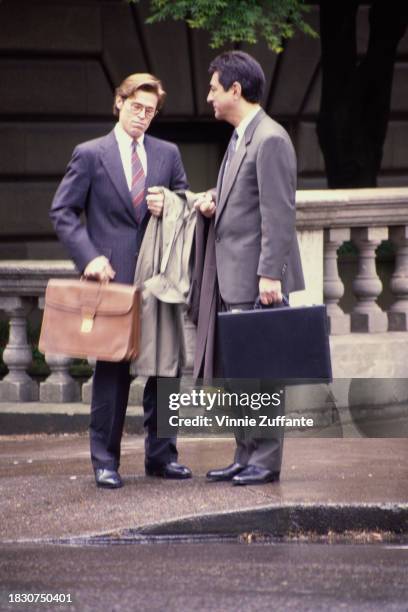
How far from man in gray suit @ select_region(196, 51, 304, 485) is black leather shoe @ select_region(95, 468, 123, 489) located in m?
0.51

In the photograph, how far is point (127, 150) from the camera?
6.98 meters

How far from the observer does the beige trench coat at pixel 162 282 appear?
22.4ft

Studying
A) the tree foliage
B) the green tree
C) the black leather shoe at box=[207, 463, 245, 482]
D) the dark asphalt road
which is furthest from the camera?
the green tree

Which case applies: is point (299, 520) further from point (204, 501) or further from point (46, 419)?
point (46, 419)

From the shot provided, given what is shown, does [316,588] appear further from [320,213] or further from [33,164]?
[33,164]

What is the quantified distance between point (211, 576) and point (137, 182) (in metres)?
2.09

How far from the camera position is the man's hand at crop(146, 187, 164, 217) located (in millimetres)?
6840

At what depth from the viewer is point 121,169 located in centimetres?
693

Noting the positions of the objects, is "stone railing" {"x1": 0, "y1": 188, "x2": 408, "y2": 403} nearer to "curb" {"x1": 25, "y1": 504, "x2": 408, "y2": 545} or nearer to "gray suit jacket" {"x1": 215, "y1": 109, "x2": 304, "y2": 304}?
"gray suit jacket" {"x1": 215, "y1": 109, "x2": 304, "y2": 304}

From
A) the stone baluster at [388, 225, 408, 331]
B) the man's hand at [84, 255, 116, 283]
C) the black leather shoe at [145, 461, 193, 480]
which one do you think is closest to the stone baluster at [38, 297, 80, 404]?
the stone baluster at [388, 225, 408, 331]

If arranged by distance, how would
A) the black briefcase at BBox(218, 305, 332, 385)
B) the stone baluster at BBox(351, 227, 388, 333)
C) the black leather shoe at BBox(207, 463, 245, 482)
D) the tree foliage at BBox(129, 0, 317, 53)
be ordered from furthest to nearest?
the tree foliage at BBox(129, 0, 317, 53) < the stone baluster at BBox(351, 227, 388, 333) < the black leather shoe at BBox(207, 463, 245, 482) < the black briefcase at BBox(218, 305, 332, 385)

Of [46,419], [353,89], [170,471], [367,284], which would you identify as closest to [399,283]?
[367,284]

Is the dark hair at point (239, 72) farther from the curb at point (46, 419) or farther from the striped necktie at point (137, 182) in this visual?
the curb at point (46, 419)

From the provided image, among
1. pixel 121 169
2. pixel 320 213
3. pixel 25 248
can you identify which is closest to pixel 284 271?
pixel 121 169
